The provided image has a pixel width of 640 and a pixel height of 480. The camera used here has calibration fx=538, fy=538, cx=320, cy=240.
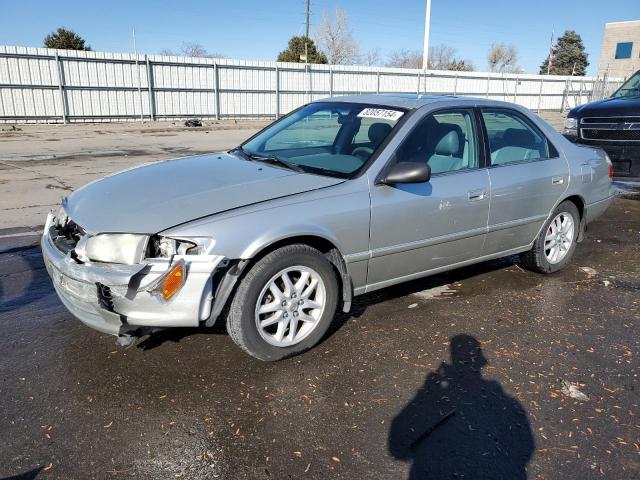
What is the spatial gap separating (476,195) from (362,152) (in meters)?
1.00

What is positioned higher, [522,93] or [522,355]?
[522,93]

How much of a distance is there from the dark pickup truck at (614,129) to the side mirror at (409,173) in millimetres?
6250

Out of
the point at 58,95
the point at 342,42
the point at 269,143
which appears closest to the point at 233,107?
the point at 58,95

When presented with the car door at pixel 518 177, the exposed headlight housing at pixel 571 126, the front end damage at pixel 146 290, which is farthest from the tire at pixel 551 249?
the exposed headlight housing at pixel 571 126

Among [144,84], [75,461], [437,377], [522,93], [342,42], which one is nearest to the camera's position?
[75,461]

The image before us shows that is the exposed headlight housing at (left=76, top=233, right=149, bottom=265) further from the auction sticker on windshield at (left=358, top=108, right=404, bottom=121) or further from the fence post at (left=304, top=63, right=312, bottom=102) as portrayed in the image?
the fence post at (left=304, top=63, right=312, bottom=102)

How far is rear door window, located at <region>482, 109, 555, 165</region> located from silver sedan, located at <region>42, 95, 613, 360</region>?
0.5 inches

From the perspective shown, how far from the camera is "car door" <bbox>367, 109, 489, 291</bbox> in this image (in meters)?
3.71

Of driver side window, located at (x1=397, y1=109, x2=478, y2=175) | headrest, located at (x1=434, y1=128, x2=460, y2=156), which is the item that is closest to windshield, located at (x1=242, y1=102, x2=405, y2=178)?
driver side window, located at (x1=397, y1=109, x2=478, y2=175)

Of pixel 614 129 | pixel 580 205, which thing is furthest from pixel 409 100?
pixel 614 129

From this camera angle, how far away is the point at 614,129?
27.7 feet

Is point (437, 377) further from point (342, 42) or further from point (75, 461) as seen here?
point (342, 42)

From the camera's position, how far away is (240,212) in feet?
10.3

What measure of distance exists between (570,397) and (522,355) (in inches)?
20.0
